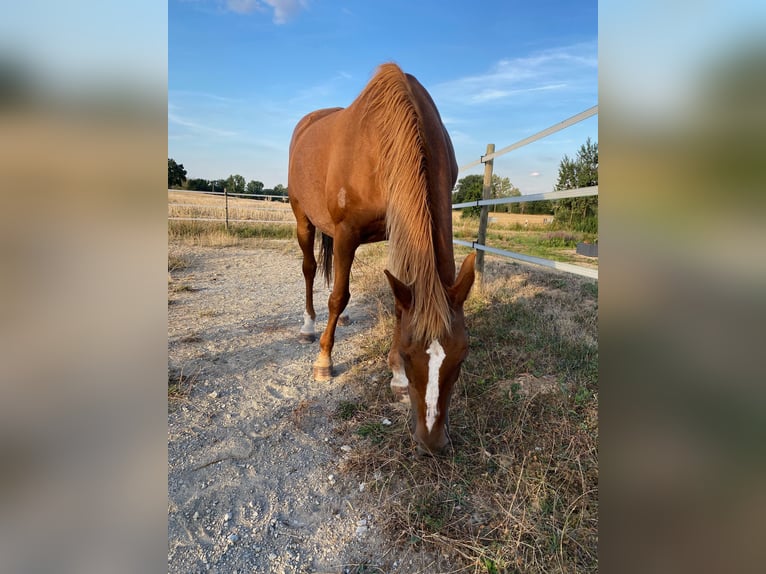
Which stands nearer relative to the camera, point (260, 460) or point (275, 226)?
point (260, 460)

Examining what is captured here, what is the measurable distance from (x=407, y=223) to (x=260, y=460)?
1.49 m

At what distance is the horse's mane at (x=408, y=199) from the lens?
71.0 inches

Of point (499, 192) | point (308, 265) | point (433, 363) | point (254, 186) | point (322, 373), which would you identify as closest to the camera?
point (433, 363)

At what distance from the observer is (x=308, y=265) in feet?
13.6

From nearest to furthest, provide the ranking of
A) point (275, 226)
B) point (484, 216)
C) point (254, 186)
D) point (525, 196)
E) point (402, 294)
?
point (402, 294) → point (525, 196) → point (484, 216) → point (275, 226) → point (254, 186)

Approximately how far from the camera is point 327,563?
1447 mm

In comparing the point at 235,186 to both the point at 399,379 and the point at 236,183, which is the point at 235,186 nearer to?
the point at 236,183

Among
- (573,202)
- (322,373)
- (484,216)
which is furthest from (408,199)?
(573,202)
